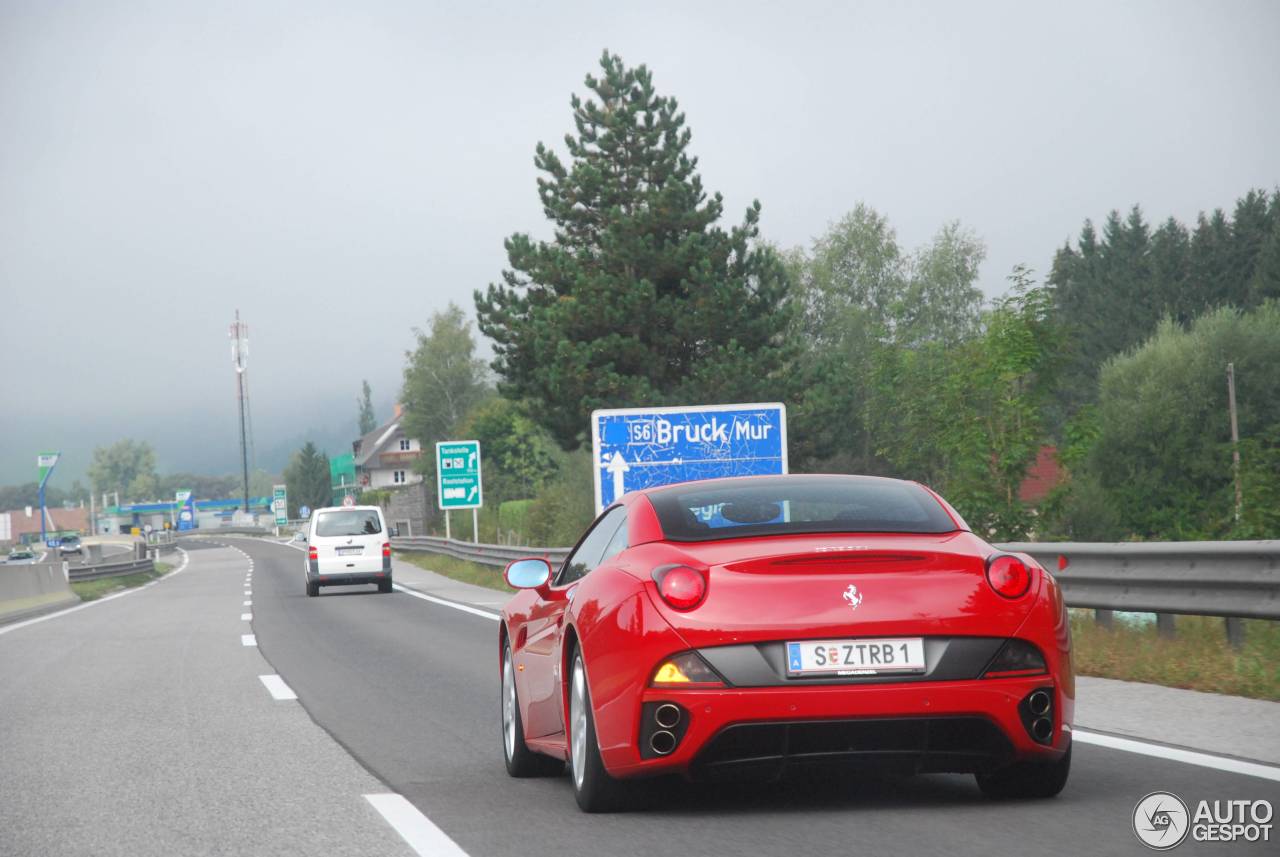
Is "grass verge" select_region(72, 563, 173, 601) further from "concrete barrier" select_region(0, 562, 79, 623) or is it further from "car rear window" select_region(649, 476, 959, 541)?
"car rear window" select_region(649, 476, 959, 541)

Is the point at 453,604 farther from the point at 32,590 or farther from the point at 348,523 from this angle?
the point at 32,590

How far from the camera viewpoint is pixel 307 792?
6.65m

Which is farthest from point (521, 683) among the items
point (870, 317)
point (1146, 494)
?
point (870, 317)

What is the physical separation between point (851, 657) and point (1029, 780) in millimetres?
1010

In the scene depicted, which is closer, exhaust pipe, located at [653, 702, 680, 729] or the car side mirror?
exhaust pipe, located at [653, 702, 680, 729]

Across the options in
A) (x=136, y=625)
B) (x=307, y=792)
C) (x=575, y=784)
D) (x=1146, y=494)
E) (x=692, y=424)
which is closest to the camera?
(x=575, y=784)

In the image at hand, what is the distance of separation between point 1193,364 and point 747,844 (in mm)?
58691

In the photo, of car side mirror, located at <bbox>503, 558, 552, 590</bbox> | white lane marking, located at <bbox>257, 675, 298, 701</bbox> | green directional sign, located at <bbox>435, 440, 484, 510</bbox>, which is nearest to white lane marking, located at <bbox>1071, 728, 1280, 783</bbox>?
car side mirror, located at <bbox>503, 558, 552, 590</bbox>

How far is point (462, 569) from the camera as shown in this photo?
36312 millimetres

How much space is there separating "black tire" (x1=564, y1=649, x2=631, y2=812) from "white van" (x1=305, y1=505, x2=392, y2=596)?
76.8 ft

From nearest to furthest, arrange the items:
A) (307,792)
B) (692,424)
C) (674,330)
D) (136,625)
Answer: (307,792) → (136,625) → (692,424) → (674,330)

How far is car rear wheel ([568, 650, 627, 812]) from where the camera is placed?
5602mm

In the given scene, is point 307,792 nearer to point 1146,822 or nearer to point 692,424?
point 1146,822

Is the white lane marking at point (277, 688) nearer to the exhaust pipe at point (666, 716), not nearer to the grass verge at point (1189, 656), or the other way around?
the grass verge at point (1189, 656)
